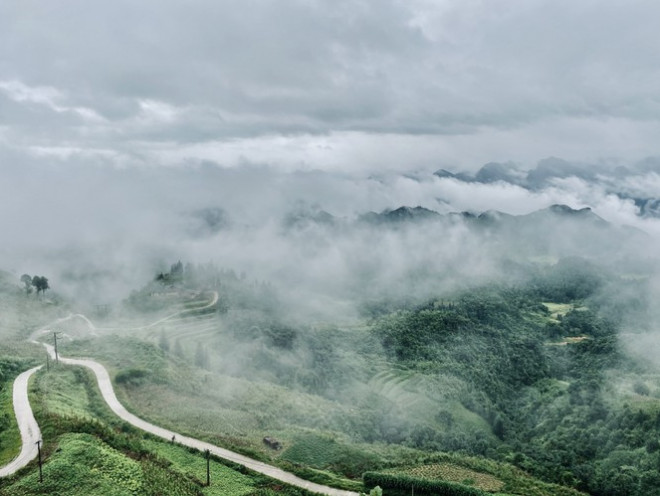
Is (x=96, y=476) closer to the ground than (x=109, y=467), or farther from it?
farther from it

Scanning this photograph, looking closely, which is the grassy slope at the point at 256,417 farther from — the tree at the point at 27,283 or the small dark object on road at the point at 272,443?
the tree at the point at 27,283

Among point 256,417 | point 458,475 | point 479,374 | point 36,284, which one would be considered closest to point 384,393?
point 479,374

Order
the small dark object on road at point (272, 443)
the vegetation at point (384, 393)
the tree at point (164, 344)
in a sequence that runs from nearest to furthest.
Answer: the vegetation at point (384, 393) < the small dark object on road at point (272, 443) < the tree at point (164, 344)

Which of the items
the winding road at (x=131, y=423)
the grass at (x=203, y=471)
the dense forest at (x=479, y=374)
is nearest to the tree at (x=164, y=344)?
the dense forest at (x=479, y=374)

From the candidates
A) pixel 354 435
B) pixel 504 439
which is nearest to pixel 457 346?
pixel 504 439

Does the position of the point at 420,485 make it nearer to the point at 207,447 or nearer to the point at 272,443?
the point at 272,443

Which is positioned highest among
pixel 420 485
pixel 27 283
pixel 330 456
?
pixel 27 283

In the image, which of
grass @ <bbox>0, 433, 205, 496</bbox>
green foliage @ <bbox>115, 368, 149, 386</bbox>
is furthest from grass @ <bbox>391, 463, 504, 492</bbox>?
green foliage @ <bbox>115, 368, 149, 386</bbox>

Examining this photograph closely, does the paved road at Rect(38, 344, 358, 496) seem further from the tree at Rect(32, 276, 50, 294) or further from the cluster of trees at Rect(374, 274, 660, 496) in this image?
the tree at Rect(32, 276, 50, 294)

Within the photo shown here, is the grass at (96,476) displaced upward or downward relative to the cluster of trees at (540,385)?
upward
